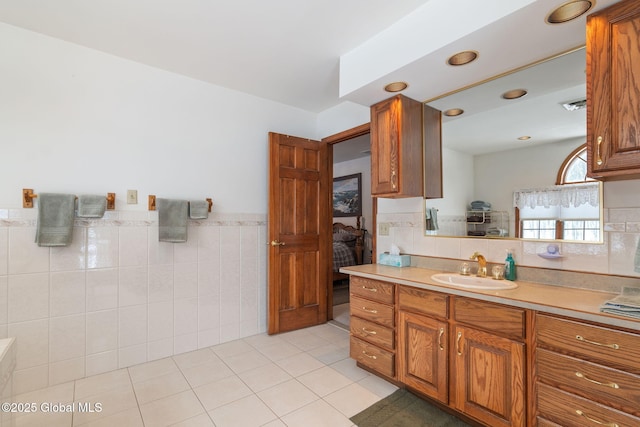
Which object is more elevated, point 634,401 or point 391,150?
point 391,150

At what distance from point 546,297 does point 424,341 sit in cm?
73

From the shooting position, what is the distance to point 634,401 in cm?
117

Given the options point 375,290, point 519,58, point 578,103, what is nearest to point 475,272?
point 375,290

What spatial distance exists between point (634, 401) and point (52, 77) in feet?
12.1

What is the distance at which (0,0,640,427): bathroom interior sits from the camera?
1720 millimetres

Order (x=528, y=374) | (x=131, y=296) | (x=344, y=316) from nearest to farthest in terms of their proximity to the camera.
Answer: (x=528, y=374) < (x=131, y=296) < (x=344, y=316)

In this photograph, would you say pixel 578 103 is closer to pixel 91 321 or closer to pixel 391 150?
pixel 391 150

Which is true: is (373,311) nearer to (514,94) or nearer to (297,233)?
(297,233)

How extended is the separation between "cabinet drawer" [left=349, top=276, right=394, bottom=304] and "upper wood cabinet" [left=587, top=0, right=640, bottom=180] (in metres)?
1.30

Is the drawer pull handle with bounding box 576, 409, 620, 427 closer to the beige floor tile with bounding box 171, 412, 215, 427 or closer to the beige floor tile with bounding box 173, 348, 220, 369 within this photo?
the beige floor tile with bounding box 171, 412, 215, 427

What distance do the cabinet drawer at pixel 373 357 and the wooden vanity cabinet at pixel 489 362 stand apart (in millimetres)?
446

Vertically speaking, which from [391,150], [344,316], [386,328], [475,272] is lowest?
[344,316]

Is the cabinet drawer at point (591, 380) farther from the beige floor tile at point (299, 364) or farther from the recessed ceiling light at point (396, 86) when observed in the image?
the recessed ceiling light at point (396, 86)

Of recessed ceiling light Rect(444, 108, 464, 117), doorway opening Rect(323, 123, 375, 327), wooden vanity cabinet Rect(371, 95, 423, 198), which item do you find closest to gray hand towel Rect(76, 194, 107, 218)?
wooden vanity cabinet Rect(371, 95, 423, 198)
